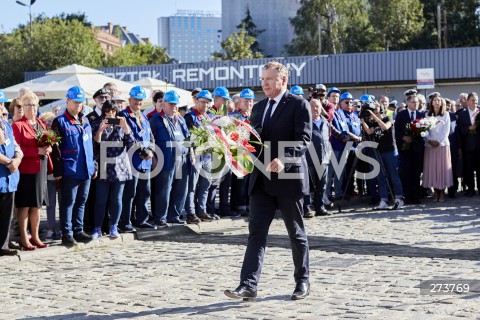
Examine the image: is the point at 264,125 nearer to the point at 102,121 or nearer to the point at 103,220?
the point at 102,121

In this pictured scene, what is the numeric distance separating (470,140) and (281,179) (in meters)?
11.1

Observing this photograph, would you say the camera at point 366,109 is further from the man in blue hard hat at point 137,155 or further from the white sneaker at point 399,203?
the man in blue hard hat at point 137,155

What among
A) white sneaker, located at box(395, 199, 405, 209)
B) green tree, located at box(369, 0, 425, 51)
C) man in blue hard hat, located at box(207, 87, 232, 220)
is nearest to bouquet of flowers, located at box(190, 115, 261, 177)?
man in blue hard hat, located at box(207, 87, 232, 220)

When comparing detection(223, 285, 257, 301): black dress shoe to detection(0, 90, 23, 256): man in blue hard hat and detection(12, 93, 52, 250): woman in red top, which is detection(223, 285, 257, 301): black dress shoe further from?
detection(12, 93, 52, 250): woman in red top

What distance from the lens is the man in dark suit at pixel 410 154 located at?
16.2 metres

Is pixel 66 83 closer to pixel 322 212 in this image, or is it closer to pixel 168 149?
pixel 168 149

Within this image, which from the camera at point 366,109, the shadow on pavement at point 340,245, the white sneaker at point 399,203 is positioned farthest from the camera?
the white sneaker at point 399,203

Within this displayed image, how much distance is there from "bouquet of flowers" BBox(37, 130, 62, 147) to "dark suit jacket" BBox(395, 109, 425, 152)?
8.28 meters

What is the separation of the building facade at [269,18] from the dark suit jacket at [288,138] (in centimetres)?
8937

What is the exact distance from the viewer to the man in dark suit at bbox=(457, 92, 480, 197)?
56.3 feet

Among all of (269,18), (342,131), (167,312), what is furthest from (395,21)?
(167,312)

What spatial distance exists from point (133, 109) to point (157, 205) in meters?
1.68

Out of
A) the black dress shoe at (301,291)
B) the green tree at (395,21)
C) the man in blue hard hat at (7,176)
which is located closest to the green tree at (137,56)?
the green tree at (395,21)

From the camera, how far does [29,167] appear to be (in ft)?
33.6
